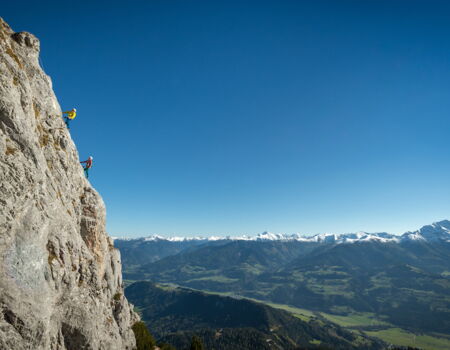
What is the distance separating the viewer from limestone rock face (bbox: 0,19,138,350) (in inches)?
995

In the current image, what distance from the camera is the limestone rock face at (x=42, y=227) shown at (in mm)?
25281

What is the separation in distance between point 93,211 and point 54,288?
1829 cm

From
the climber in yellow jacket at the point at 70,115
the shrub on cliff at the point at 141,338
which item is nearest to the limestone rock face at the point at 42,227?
the climber in yellow jacket at the point at 70,115

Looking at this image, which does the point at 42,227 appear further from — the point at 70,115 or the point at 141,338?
the point at 141,338

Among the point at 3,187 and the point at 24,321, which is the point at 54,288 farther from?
the point at 3,187

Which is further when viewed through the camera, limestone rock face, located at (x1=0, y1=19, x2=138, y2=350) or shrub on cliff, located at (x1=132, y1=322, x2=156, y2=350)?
shrub on cliff, located at (x1=132, y1=322, x2=156, y2=350)

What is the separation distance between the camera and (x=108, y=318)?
44.3m

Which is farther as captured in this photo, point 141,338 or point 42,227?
point 141,338

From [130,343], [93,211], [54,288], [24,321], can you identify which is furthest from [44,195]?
[130,343]

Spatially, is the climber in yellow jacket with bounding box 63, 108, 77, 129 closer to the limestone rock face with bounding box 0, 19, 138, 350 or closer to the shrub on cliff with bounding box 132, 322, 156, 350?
the limestone rock face with bounding box 0, 19, 138, 350

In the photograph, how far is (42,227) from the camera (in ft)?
96.8

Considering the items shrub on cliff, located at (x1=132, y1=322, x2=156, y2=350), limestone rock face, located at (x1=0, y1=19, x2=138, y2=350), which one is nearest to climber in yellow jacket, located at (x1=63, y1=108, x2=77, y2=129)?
limestone rock face, located at (x1=0, y1=19, x2=138, y2=350)

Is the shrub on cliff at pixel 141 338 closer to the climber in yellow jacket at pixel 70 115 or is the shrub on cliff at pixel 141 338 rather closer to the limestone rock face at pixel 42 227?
the limestone rock face at pixel 42 227

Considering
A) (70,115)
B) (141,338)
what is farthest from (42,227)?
(141,338)
